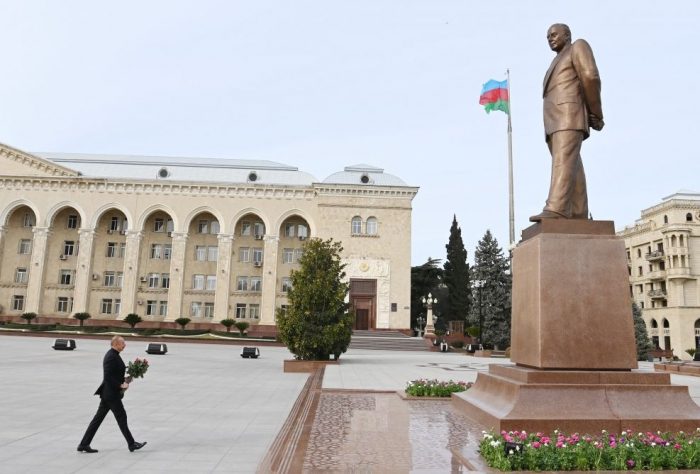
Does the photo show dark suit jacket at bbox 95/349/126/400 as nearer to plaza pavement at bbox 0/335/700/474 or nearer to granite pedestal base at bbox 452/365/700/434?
plaza pavement at bbox 0/335/700/474

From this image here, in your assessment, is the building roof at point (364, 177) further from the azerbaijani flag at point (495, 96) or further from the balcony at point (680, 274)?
the balcony at point (680, 274)

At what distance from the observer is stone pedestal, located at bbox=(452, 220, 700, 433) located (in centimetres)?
637

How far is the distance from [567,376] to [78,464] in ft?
18.5

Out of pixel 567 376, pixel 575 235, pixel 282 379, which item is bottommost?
pixel 282 379

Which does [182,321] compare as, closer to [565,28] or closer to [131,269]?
[131,269]

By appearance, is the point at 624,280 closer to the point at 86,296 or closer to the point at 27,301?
the point at 86,296

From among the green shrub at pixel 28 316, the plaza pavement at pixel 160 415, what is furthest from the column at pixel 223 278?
the plaza pavement at pixel 160 415

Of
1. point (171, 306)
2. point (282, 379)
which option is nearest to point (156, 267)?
point (171, 306)

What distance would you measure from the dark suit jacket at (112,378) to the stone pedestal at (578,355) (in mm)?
4429

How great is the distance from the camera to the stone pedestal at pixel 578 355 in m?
6.37

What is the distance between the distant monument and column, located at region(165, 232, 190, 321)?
125 feet

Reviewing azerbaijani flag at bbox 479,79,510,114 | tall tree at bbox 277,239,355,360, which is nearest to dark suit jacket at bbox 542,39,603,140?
tall tree at bbox 277,239,355,360

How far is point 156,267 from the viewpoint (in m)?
44.8

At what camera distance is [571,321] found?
696 centimetres
